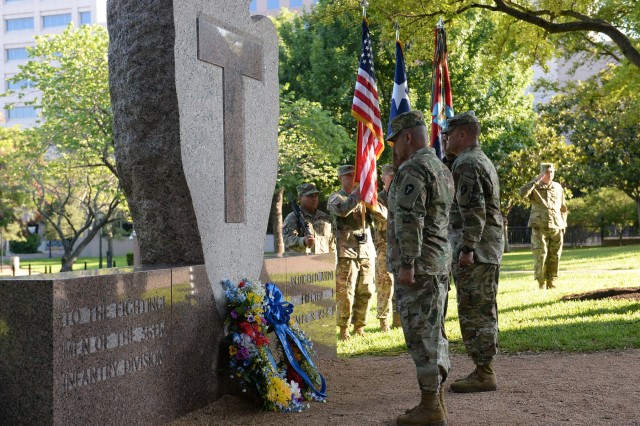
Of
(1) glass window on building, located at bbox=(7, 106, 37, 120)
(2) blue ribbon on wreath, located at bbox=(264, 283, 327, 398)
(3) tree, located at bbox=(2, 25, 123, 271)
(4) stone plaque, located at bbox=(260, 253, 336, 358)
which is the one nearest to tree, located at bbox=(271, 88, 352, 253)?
(3) tree, located at bbox=(2, 25, 123, 271)

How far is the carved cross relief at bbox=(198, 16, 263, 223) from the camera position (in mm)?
7055

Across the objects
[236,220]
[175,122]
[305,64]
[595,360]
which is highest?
[305,64]

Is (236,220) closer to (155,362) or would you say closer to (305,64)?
(155,362)

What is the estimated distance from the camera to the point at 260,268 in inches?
303

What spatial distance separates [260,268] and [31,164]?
1013 inches

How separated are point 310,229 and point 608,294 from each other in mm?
6358

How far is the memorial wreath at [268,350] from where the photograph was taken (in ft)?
21.6

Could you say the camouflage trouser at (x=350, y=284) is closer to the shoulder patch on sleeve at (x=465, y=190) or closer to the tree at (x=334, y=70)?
the shoulder patch on sleeve at (x=465, y=190)

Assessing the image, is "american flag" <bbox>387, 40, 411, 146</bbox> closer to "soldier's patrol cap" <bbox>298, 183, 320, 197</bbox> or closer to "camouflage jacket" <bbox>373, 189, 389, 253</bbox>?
"camouflage jacket" <bbox>373, 189, 389, 253</bbox>

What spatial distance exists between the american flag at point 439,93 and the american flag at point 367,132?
804 mm

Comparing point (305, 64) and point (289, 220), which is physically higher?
point (305, 64)

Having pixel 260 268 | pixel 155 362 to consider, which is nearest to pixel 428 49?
pixel 260 268

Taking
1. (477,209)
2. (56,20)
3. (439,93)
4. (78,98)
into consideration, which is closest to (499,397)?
(477,209)

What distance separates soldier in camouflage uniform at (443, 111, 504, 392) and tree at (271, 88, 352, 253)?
19430 millimetres
